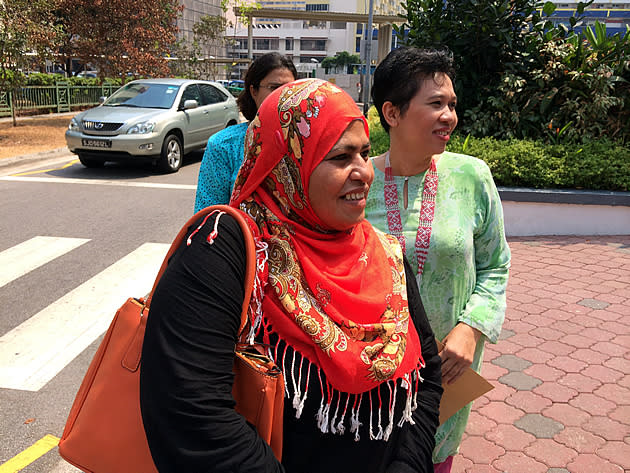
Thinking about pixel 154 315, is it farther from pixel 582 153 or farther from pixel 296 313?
pixel 582 153

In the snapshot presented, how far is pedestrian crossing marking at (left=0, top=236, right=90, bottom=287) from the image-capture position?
18.9 feet

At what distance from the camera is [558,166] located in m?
7.36

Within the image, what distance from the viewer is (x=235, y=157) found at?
3.13m

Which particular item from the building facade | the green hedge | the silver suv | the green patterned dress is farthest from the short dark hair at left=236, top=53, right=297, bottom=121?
the building facade

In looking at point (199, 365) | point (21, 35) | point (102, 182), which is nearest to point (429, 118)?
point (199, 365)

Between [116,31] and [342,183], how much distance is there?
2019 centimetres

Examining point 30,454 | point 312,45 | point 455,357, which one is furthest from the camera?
point 312,45

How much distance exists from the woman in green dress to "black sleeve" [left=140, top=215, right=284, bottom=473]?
1.04 m

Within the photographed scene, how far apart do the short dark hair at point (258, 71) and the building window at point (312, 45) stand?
11195 centimetres

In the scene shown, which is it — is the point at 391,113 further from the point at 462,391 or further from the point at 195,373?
the point at 195,373

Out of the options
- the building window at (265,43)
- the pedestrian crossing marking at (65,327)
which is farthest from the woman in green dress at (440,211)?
the building window at (265,43)

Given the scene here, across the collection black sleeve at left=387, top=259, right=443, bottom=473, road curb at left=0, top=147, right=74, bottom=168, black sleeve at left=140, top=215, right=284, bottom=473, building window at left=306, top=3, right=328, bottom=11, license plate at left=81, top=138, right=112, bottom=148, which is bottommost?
road curb at left=0, top=147, right=74, bottom=168

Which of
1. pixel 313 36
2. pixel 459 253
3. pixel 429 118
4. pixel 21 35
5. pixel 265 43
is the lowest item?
pixel 459 253

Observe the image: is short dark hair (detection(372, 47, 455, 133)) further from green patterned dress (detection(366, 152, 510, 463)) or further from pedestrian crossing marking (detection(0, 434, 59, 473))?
pedestrian crossing marking (detection(0, 434, 59, 473))
